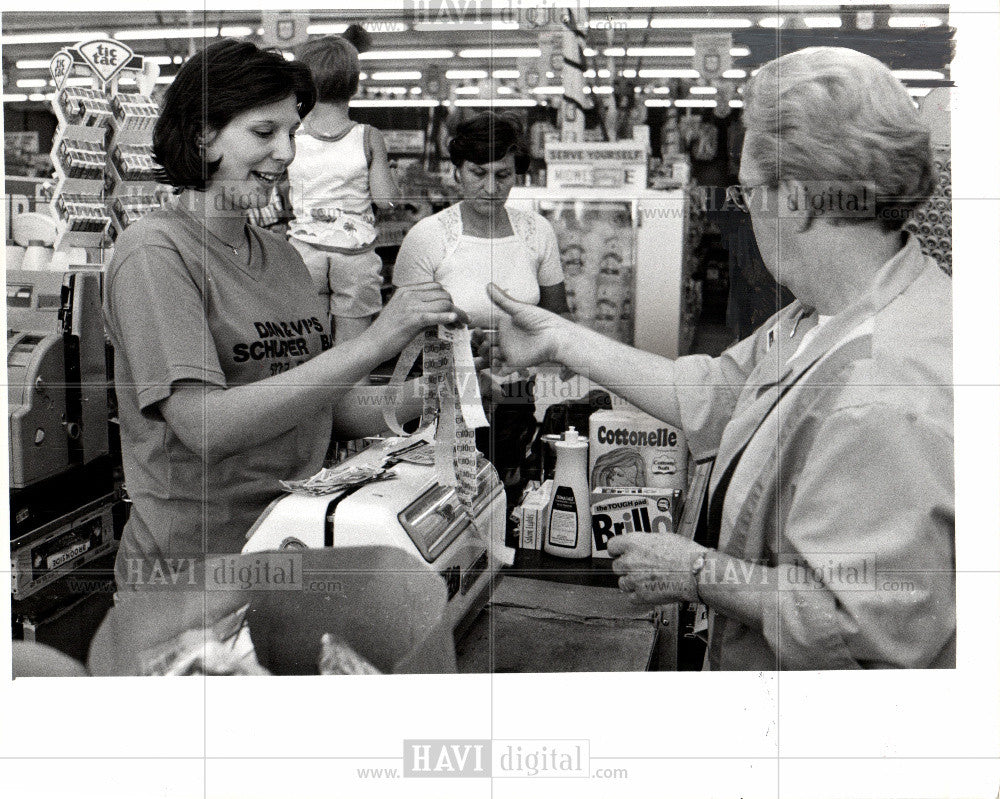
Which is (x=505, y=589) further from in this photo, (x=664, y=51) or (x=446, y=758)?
(x=664, y=51)

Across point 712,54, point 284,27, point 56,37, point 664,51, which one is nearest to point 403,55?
point 284,27

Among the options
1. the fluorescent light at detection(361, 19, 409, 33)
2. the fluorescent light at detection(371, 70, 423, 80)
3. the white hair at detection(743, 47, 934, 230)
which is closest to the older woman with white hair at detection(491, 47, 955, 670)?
the white hair at detection(743, 47, 934, 230)

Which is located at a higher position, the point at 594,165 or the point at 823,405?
the point at 594,165

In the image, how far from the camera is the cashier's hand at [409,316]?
2.23 meters

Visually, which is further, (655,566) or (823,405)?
(655,566)

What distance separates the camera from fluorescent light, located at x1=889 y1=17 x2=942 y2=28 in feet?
7.68

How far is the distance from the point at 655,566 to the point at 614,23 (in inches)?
50.4

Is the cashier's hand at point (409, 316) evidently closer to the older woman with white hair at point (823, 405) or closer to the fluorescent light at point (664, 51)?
the older woman with white hair at point (823, 405)

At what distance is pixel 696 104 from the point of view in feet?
7.42

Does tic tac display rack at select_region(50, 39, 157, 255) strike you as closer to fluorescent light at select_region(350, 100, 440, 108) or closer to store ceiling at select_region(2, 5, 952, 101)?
store ceiling at select_region(2, 5, 952, 101)

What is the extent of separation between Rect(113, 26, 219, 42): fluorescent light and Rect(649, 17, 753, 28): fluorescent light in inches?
41.5

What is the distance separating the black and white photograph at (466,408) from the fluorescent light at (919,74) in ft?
0.05

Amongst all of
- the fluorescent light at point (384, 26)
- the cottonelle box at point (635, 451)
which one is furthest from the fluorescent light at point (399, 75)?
the cottonelle box at point (635, 451)

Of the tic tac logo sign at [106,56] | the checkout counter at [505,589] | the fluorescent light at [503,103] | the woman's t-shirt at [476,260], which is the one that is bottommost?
the checkout counter at [505,589]
